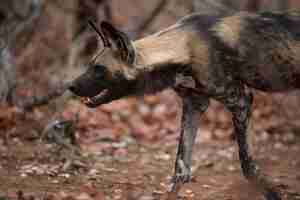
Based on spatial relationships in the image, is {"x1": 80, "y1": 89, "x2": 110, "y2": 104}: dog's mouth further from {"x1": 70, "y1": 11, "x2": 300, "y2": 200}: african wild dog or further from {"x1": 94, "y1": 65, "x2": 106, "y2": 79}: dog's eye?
→ {"x1": 94, "y1": 65, "x2": 106, "y2": 79}: dog's eye

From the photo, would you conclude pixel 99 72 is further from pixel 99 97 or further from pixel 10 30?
pixel 10 30

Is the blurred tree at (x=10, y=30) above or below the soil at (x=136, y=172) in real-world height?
above

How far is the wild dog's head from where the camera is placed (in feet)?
14.3

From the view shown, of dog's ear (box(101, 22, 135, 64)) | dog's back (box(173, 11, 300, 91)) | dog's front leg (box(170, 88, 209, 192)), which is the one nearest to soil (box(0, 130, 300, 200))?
dog's front leg (box(170, 88, 209, 192))

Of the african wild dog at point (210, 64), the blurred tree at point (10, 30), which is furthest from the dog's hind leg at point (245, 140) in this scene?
the blurred tree at point (10, 30)

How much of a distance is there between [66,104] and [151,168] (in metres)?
1.73

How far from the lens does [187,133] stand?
4840mm

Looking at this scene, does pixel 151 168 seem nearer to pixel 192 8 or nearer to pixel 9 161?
pixel 9 161

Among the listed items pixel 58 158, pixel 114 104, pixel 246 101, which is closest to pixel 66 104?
pixel 114 104

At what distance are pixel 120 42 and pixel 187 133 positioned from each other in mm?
985

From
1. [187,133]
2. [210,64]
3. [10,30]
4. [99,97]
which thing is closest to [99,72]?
[99,97]

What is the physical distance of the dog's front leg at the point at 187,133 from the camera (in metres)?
4.73

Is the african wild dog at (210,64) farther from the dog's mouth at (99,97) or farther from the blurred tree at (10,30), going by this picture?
the blurred tree at (10,30)

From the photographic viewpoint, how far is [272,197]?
4.63m
